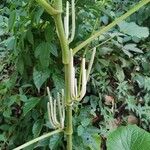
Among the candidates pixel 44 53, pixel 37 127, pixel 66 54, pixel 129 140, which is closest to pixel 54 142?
pixel 37 127

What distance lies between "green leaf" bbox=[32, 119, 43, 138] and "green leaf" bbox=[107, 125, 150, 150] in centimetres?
105

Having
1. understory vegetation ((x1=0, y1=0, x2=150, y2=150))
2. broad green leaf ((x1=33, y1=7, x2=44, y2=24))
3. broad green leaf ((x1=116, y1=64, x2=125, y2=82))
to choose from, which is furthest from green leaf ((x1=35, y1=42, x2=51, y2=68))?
broad green leaf ((x1=116, y1=64, x2=125, y2=82))

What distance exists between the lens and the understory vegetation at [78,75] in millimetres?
1920

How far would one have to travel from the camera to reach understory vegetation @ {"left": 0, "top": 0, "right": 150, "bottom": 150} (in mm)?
1920

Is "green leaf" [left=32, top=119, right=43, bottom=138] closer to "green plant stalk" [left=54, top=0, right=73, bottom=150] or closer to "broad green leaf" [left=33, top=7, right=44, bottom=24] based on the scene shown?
"broad green leaf" [left=33, top=7, right=44, bottom=24]

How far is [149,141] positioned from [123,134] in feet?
0.24

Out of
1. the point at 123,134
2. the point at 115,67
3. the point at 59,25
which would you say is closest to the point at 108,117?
the point at 115,67

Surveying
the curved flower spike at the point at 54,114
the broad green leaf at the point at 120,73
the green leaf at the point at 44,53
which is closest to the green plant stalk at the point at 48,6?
the curved flower spike at the point at 54,114

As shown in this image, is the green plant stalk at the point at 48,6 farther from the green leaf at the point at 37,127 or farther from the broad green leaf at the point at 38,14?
the green leaf at the point at 37,127

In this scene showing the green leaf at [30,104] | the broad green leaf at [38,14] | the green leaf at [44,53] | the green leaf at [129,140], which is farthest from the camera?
the green leaf at [30,104]

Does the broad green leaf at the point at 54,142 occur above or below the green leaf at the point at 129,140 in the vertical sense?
below

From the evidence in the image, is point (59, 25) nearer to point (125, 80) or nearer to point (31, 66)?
point (31, 66)

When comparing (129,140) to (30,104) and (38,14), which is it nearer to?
(38,14)

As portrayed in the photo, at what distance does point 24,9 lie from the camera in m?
1.92
